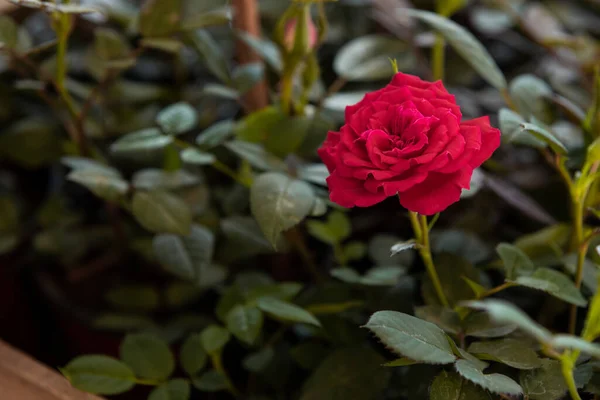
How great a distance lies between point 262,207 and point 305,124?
15 centimetres

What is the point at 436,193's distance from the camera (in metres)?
0.40

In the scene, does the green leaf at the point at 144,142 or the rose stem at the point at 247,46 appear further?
the rose stem at the point at 247,46

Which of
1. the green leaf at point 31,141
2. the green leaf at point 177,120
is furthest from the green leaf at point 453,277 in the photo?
the green leaf at point 31,141

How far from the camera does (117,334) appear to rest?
2.59 feet

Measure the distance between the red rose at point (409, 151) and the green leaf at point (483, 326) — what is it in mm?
138

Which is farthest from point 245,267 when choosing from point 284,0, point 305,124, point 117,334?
point 284,0

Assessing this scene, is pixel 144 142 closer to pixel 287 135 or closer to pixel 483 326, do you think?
pixel 287 135

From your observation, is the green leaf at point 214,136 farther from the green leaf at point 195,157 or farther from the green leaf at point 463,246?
the green leaf at point 463,246

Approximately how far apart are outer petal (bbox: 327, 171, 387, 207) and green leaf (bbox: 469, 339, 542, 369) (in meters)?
0.16

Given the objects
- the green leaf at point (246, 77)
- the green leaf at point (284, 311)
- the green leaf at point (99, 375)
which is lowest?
the green leaf at point (99, 375)

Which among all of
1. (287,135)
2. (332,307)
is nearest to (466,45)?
(287,135)

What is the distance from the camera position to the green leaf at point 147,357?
1.82 feet

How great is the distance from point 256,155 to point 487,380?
33 centimetres

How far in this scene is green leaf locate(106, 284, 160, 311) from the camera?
30.5 inches
